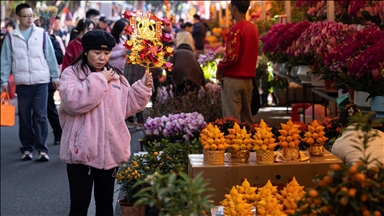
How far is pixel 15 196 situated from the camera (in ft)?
29.4

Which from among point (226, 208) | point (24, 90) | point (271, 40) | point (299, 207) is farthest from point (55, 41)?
point (299, 207)

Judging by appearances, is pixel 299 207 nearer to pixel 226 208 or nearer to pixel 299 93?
pixel 226 208

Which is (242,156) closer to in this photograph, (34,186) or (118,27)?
(34,186)

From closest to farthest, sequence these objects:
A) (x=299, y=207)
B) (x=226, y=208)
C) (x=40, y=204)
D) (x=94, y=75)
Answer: (x=299, y=207) → (x=226, y=208) → (x=94, y=75) → (x=40, y=204)

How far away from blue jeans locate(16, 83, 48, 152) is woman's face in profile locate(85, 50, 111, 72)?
550 cm

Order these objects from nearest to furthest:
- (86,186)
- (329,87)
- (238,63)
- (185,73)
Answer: (86,186)
(329,87)
(238,63)
(185,73)

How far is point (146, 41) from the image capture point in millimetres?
5512

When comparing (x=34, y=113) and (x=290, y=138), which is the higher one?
(x=290, y=138)

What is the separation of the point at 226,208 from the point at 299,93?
11.8 meters

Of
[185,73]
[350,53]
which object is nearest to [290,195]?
[350,53]

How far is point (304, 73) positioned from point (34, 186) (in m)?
3.66

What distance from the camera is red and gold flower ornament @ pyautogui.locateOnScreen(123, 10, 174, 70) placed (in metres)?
5.47

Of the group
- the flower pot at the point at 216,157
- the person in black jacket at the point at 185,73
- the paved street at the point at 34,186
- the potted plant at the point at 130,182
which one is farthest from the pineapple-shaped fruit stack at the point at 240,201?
the person in black jacket at the point at 185,73


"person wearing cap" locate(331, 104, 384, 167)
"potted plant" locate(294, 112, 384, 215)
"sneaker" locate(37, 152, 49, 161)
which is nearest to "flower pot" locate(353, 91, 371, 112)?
"person wearing cap" locate(331, 104, 384, 167)
